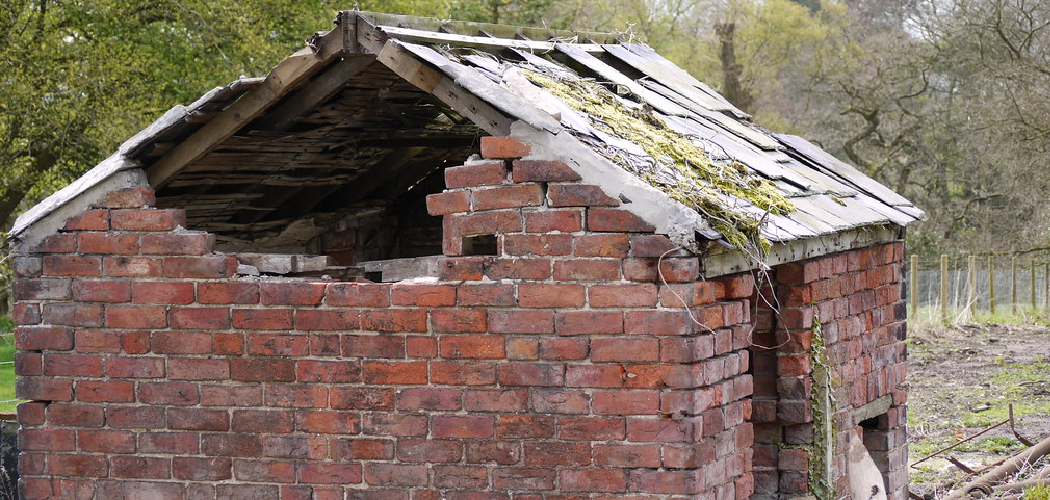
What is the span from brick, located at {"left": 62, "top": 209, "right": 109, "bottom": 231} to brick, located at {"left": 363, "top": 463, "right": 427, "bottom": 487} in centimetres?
158

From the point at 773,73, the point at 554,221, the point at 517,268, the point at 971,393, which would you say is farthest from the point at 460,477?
the point at 773,73

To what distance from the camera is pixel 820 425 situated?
17.7 ft

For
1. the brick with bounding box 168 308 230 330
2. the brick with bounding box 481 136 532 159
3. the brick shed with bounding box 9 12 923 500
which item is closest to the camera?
the brick shed with bounding box 9 12 923 500

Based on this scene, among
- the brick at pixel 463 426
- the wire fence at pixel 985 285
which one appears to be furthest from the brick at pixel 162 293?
the wire fence at pixel 985 285

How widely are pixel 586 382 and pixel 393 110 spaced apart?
1985 millimetres

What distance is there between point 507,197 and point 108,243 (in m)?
1.81

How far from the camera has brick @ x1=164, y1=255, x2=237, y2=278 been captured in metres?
4.66

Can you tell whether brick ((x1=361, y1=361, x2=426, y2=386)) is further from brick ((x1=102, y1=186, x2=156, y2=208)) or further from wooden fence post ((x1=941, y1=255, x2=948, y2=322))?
wooden fence post ((x1=941, y1=255, x2=948, y2=322))

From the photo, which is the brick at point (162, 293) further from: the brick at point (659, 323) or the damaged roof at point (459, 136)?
the brick at point (659, 323)

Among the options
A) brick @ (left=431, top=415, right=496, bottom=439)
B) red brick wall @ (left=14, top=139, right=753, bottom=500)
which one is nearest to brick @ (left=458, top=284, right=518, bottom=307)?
red brick wall @ (left=14, top=139, right=753, bottom=500)

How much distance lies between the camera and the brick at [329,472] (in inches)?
177

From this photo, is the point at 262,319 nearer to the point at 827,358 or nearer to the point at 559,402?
the point at 559,402

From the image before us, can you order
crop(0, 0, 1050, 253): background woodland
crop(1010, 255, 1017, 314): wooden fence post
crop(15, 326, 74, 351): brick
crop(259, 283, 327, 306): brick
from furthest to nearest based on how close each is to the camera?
crop(1010, 255, 1017, 314): wooden fence post → crop(0, 0, 1050, 253): background woodland → crop(15, 326, 74, 351): brick → crop(259, 283, 327, 306): brick

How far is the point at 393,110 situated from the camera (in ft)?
18.1
